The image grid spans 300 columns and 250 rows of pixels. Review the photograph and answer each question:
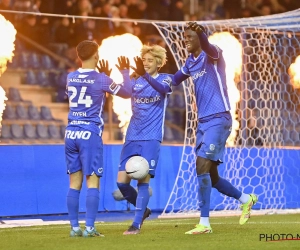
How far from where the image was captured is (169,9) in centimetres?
1995

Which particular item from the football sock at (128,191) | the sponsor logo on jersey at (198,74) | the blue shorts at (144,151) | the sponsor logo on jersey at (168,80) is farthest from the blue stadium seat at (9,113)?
the sponsor logo on jersey at (198,74)

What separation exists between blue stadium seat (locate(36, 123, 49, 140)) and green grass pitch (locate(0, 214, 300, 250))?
5.40 metres

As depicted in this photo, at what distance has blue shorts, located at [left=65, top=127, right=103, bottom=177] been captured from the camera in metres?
8.88

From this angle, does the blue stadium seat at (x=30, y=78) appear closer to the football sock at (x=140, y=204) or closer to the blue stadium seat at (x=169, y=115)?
the blue stadium seat at (x=169, y=115)

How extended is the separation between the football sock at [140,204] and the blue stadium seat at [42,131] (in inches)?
290

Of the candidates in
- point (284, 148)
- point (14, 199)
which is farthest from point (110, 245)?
point (284, 148)

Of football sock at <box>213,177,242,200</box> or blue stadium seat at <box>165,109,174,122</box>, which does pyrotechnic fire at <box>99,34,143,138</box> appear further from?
football sock at <box>213,177,242,200</box>

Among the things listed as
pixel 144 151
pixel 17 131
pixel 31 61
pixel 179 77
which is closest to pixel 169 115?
pixel 31 61

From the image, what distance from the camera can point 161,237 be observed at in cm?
881

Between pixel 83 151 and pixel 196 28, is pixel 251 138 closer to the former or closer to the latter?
pixel 196 28

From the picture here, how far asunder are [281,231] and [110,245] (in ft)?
7.33

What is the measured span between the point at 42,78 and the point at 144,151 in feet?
27.9

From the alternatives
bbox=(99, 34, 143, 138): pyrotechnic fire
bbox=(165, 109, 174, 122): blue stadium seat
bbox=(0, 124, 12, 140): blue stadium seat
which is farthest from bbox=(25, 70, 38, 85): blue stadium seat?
bbox=(165, 109, 174, 122): blue stadium seat

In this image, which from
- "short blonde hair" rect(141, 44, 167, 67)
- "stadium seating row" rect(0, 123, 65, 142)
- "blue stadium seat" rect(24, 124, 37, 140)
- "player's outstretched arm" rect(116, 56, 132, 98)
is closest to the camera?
"player's outstretched arm" rect(116, 56, 132, 98)
